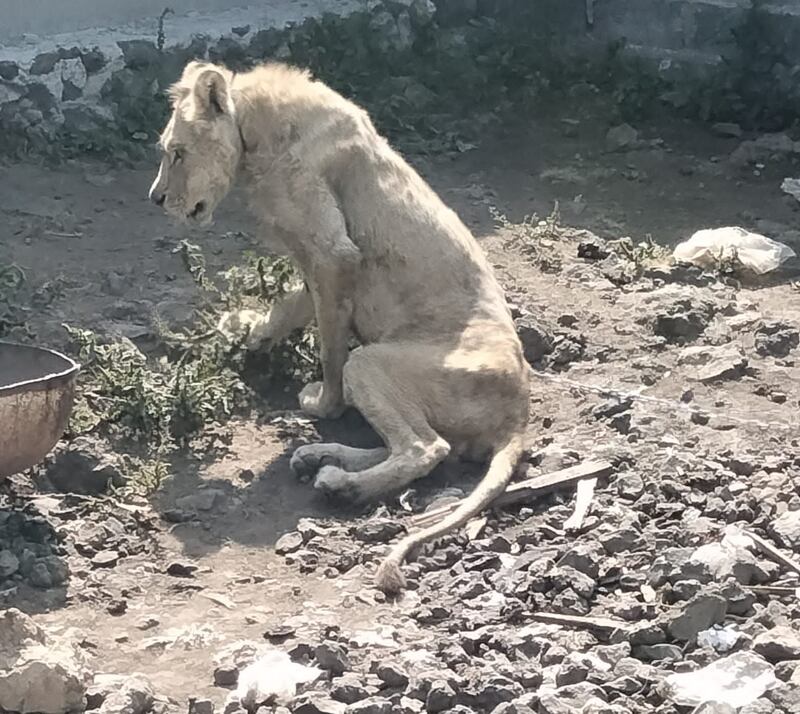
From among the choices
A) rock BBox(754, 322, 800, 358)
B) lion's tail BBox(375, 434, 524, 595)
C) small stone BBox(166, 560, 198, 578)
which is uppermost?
rock BBox(754, 322, 800, 358)

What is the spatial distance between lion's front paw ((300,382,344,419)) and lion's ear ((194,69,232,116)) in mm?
1382

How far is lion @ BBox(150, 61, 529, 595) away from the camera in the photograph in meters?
6.55

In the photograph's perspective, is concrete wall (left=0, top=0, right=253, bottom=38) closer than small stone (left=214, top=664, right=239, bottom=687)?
No

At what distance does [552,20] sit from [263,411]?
280 inches

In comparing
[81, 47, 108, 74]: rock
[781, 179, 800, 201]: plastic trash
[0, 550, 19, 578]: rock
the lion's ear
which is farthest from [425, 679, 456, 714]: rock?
[81, 47, 108, 74]: rock

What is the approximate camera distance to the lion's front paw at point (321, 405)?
707 cm

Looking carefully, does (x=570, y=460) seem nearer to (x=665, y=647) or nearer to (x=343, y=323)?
(x=343, y=323)

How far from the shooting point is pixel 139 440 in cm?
674

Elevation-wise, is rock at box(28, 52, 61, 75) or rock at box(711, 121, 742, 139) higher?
rock at box(28, 52, 61, 75)

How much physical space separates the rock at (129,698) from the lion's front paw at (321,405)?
2.52 m

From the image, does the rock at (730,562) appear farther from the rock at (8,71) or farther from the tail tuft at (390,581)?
the rock at (8,71)

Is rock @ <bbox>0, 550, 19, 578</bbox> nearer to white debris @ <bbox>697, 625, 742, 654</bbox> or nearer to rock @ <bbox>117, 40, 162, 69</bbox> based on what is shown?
white debris @ <bbox>697, 625, 742, 654</bbox>

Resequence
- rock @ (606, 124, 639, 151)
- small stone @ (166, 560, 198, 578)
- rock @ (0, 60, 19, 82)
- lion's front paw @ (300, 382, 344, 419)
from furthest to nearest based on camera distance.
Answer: rock @ (606, 124, 639, 151), rock @ (0, 60, 19, 82), lion's front paw @ (300, 382, 344, 419), small stone @ (166, 560, 198, 578)

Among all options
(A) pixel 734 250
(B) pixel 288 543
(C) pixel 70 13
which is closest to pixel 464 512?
(B) pixel 288 543
